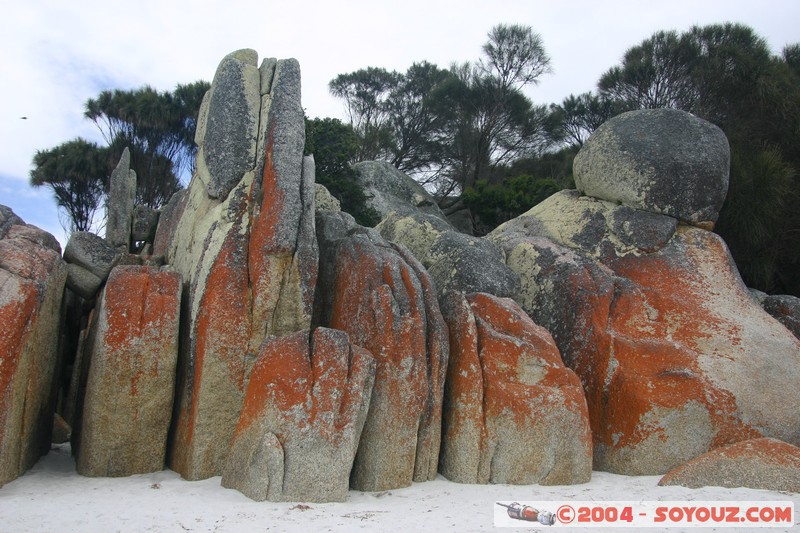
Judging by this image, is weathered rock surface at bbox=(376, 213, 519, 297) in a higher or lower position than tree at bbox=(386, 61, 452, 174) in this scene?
lower

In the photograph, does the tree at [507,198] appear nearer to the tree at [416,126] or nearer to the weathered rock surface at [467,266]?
the tree at [416,126]

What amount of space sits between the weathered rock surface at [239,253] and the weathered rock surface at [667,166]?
4.58 meters

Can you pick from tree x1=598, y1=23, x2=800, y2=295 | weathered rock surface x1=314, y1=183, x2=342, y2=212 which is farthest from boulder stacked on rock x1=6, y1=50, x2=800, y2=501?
tree x1=598, y1=23, x2=800, y2=295

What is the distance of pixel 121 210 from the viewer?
1292 centimetres

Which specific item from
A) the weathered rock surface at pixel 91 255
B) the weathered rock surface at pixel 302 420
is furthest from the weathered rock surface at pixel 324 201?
the weathered rock surface at pixel 302 420

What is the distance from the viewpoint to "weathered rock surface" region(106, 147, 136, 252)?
12.6m

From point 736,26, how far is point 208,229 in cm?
1807

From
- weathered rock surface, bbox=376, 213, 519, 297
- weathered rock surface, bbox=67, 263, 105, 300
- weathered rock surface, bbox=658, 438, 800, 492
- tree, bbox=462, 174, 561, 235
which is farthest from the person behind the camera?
tree, bbox=462, 174, 561, 235

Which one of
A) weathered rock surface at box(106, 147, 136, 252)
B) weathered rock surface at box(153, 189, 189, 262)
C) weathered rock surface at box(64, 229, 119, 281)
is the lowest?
weathered rock surface at box(64, 229, 119, 281)

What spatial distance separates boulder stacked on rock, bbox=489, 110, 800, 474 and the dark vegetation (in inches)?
166

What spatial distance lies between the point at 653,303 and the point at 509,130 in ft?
60.3

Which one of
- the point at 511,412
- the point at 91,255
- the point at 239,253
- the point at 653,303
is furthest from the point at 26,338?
the point at 653,303

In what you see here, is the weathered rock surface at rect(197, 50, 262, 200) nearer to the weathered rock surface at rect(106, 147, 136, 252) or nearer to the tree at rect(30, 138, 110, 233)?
the weathered rock surface at rect(106, 147, 136, 252)

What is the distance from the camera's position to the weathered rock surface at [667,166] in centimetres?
998
